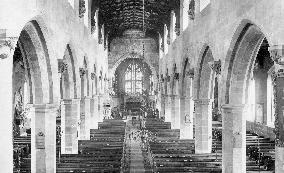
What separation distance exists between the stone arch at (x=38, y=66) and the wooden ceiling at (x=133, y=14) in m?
12.6

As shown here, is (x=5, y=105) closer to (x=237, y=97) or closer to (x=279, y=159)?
(x=279, y=159)

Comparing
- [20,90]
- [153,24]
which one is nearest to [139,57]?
[153,24]

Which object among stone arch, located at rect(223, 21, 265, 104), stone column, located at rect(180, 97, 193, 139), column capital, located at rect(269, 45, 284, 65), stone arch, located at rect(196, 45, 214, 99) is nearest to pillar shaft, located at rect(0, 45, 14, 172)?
column capital, located at rect(269, 45, 284, 65)

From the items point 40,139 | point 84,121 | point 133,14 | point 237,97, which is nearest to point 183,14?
point 84,121

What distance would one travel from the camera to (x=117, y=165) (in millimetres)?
13539

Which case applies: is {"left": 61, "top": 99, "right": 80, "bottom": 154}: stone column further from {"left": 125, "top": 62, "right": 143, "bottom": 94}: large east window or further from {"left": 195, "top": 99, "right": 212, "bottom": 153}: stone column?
{"left": 125, "top": 62, "right": 143, "bottom": 94}: large east window

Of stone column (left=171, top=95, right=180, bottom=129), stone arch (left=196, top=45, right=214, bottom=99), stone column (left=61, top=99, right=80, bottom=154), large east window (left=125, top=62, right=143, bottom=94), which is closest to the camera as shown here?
stone arch (left=196, top=45, right=214, bottom=99)

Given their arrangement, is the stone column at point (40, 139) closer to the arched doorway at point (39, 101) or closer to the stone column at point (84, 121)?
the arched doorway at point (39, 101)

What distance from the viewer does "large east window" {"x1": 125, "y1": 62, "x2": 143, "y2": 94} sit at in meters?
45.7

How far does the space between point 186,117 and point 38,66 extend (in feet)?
40.2

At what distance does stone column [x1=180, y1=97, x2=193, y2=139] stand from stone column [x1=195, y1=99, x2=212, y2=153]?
14.8 feet

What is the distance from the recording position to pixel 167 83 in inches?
1201

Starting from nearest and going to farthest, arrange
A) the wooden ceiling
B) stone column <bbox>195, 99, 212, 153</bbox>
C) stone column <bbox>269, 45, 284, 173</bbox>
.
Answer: stone column <bbox>269, 45, 284, 173</bbox> < stone column <bbox>195, 99, 212, 153</bbox> < the wooden ceiling

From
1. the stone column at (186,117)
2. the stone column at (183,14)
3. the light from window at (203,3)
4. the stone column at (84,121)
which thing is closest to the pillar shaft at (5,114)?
the light from window at (203,3)
